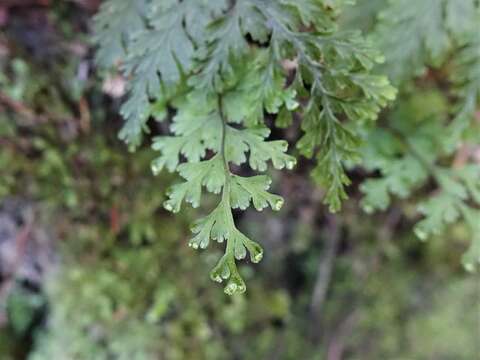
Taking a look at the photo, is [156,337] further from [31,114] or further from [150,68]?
[150,68]

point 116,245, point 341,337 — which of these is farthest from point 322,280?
point 116,245

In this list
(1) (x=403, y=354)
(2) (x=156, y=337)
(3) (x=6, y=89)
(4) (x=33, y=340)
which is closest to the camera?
(3) (x=6, y=89)

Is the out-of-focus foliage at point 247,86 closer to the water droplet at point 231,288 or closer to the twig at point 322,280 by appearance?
the water droplet at point 231,288

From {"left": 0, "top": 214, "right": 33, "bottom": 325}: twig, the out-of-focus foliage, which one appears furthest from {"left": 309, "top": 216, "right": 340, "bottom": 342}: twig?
{"left": 0, "top": 214, "right": 33, "bottom": 325}: twig

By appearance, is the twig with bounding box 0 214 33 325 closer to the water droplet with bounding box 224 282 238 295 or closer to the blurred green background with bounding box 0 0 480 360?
the blurred green background with bounding box 0 0 480 360

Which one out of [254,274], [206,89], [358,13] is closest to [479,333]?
[254,274]

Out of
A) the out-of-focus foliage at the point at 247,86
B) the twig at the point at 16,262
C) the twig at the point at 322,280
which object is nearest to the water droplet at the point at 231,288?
the out-of-focus foliage at the point at 247,86

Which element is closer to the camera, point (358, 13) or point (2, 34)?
point (358, 13)

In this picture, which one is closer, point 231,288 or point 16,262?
point 231,288

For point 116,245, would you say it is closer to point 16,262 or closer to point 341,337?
point 16,262
